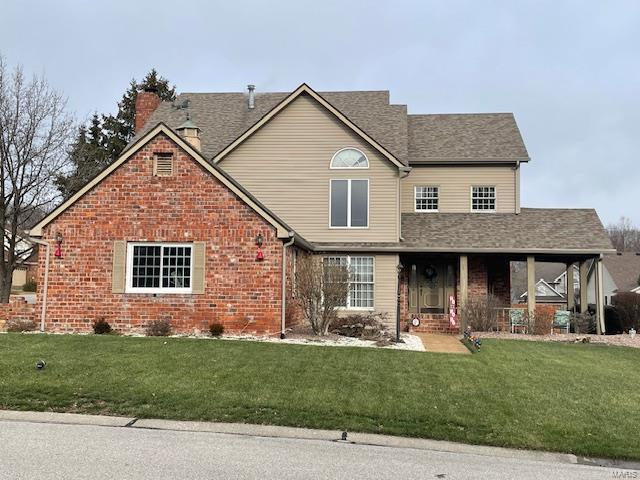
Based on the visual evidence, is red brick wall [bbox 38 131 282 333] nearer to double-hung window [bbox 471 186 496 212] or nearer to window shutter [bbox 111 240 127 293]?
window shutter [bbox 111 240 127 293]

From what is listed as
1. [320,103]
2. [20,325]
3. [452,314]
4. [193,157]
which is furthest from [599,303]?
[20,325]

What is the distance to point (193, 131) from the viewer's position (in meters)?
18.5

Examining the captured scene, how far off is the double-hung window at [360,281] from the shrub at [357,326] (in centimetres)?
99

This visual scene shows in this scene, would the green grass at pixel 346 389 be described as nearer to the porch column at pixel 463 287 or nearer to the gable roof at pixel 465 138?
the porch column at pixel 463 287

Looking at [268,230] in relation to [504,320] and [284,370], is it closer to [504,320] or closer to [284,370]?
[284,370]

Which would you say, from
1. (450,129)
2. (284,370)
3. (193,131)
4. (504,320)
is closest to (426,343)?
(504,320)

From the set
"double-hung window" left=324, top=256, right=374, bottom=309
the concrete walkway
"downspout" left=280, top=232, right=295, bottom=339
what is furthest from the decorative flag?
"downspout" left=280, top=232, right=295, bottom=339

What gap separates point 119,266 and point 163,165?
3004mm

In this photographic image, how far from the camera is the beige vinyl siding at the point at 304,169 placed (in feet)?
65.8

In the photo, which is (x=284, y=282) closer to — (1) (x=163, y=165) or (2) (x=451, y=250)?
(1) (x=163, y=165)

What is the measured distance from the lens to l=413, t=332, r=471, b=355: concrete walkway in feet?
47.4

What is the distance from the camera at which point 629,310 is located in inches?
814

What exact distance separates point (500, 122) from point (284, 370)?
18296mm

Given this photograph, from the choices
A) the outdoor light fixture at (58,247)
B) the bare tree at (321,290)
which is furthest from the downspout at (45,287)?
the bare tree at (321,290)
